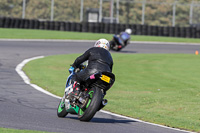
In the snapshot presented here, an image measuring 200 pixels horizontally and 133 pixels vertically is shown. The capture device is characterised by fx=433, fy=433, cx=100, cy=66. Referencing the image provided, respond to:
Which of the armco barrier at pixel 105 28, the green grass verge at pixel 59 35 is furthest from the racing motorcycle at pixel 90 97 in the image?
the armco barrier at pixel 105 28

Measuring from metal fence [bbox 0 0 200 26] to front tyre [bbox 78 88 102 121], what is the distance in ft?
102

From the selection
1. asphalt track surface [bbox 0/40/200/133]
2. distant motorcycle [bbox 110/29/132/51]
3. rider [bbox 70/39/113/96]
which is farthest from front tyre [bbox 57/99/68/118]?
distant motorcycle [bbox 110/29/132/51]

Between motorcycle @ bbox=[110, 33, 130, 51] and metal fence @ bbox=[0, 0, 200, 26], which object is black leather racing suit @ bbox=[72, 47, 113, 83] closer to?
motorcycle @ bbox=[110, 33, 130, 51]

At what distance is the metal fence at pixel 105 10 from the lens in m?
38.3

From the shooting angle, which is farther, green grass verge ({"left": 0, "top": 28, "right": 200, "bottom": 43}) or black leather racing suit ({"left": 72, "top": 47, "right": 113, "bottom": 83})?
green grass verge ({"left": 0, "top": 28, "right": 200, "bottom": 43})

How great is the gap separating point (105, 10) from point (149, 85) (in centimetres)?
2655

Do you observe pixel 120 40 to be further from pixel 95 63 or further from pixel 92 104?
pixel 92 104

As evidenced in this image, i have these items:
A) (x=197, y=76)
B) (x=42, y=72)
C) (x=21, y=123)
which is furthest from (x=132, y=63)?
(x=21, y=123)

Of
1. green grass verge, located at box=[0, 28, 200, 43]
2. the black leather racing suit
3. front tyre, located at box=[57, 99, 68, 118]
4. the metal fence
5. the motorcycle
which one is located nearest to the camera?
the black leather racing suit

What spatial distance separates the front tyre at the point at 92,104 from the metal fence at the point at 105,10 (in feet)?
102

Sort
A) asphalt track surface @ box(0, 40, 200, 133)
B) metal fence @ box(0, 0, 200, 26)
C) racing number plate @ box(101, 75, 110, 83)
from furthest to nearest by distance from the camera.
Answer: metal fence @ box(0, 0, 200, 26), racing number plate @ box(101, 75, 110, 83), asphalt track surface @ box(0, 40, 200, 133)

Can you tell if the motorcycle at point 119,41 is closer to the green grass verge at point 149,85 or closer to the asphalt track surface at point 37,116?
the green grass verge at point 149,85

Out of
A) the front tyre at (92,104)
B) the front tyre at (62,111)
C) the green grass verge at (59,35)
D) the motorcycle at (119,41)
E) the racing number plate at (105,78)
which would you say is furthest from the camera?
the green grass verge at (59,35)

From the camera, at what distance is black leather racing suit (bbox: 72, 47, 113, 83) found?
794 cm
